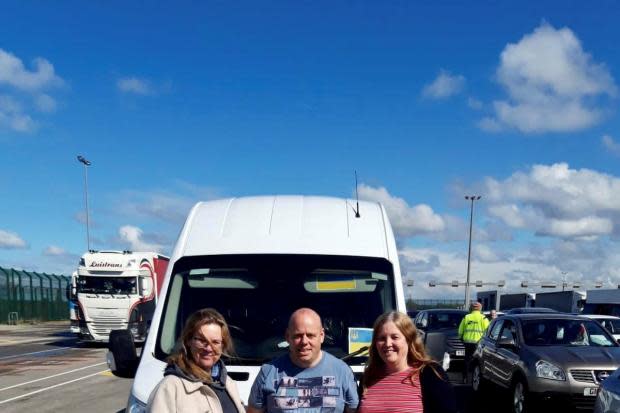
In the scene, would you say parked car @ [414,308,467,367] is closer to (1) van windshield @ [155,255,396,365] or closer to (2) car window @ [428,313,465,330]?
(2) car window @ [428,313,465,330]

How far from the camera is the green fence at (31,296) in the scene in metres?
44.9

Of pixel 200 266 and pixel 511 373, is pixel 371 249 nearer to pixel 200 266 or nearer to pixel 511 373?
pixel 200 266

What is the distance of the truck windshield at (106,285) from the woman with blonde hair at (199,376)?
23.9 metres

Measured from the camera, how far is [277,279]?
16.4 feet

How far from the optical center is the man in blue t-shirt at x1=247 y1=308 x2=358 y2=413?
125 inches

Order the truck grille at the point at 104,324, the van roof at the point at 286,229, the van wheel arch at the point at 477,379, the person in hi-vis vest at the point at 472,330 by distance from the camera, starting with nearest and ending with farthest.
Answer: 1. the van roof at the point at 286,229
2. the van wheel arch at the point at 477,379
3. the person in hi-vis vest at the point at 472,330
4. the truck grille at the point at 104,324

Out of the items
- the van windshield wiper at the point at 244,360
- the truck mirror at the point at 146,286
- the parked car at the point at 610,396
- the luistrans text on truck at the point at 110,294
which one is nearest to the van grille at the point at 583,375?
the parked car at the point at 610,396

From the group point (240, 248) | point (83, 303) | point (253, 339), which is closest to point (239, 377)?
point (253, 339)

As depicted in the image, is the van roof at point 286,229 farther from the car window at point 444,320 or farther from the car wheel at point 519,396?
the car window at point 444,320

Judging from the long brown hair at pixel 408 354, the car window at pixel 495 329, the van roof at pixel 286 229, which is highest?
the van roof at pixel 286 229

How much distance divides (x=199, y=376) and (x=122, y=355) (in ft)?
4.95

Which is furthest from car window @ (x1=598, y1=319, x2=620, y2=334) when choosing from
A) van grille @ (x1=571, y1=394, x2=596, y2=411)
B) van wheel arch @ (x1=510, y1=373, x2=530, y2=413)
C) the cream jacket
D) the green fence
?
the green fence

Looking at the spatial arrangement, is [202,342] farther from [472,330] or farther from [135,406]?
[472,330]

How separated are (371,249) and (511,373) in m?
6.79
